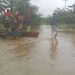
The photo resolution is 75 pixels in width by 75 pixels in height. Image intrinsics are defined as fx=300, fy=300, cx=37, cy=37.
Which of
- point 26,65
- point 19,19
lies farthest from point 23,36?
point 26,65

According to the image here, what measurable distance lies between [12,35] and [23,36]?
1.24m

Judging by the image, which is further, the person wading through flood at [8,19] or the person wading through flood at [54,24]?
the person wading through flood at [54,24]

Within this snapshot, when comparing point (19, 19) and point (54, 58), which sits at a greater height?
point (19, 19)

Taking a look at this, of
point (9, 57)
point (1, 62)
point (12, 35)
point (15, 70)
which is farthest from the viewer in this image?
point (12, 35)

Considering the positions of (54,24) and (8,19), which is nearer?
(8,19)

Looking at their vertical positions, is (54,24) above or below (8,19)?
below

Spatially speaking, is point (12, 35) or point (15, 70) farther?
point (12, 35)

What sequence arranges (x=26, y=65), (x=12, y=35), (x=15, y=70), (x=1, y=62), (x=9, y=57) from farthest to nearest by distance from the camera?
(x=12, y=35) → (x=9, y=57) → (x=1, y=62) → (x=26, y=65) → (x=15, y=70)

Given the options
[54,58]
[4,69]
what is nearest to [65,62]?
[54,58]

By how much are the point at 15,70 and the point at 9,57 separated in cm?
237

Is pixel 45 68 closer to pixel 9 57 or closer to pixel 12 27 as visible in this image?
pixel 9 57

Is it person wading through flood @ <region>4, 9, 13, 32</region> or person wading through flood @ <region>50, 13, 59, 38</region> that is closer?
person wading through flood @ <region>4, 9, 13, 32</region>

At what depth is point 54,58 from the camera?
10312mm

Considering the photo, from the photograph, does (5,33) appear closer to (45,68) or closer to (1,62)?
(1,62)
